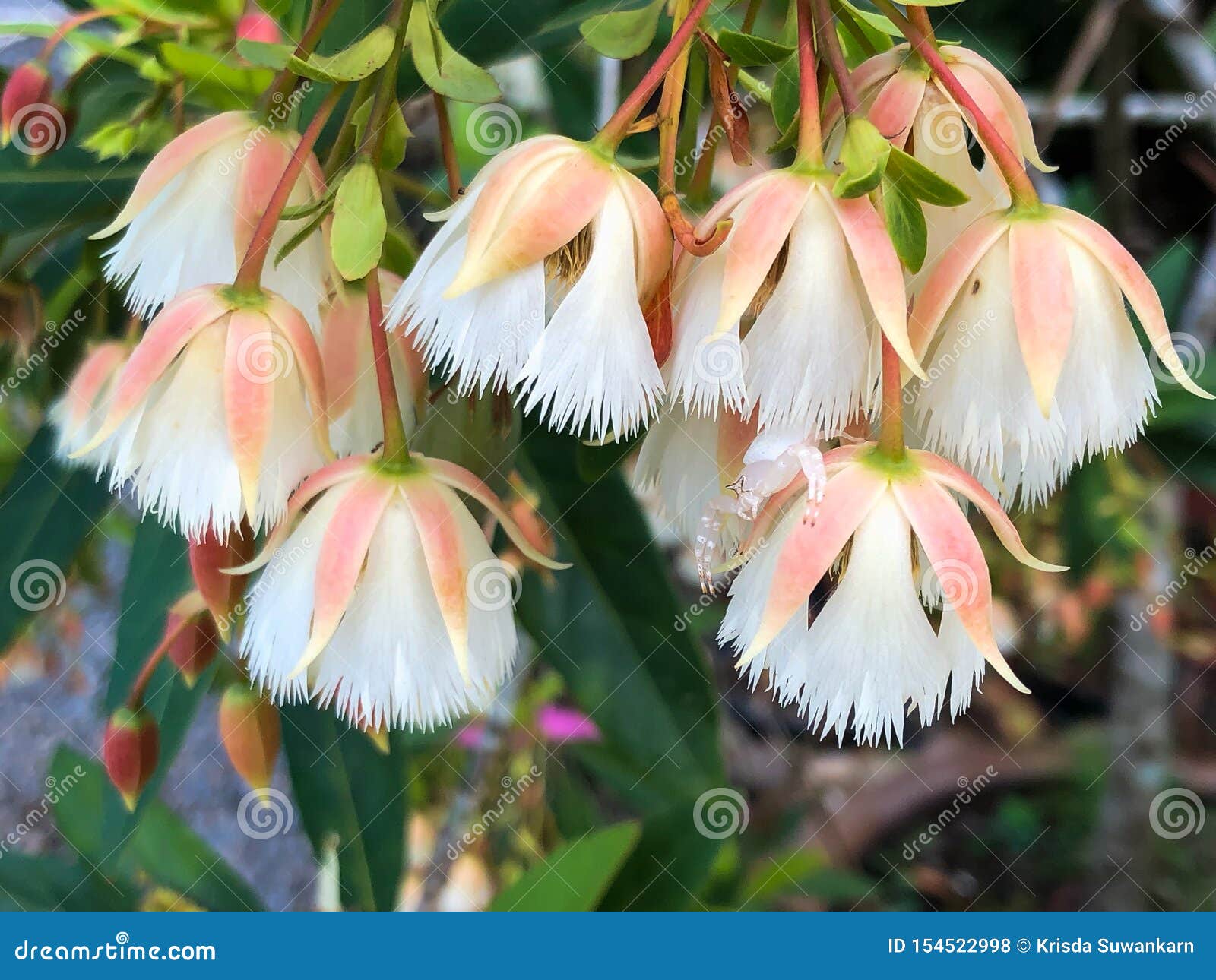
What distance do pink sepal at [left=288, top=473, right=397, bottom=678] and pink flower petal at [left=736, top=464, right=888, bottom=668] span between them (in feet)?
0.58

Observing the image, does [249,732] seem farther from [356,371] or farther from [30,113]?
[30,113]

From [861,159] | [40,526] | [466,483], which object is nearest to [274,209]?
[466,483]

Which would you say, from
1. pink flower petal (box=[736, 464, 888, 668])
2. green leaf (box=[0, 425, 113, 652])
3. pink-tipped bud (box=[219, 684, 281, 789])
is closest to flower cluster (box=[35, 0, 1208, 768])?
pink flower petal (box=[736, 464, 888, 668])

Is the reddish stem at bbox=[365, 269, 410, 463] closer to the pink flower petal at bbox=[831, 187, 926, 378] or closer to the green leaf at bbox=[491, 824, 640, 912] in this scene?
the pink flower petal at bbox=[831, 187, 926, 378]

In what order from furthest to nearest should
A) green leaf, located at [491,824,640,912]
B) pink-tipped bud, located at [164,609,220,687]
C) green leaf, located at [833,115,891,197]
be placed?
green leaf, located at [491,824,640,912], pink-tipped bud, located at [164,609,220,687], green leaf, located at [833,115,891,197]

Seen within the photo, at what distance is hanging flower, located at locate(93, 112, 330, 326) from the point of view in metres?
0.54

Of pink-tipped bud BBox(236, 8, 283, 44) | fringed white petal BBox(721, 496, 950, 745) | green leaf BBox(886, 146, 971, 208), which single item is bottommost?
fringed white petal BBox(721, 496, 950, 745)

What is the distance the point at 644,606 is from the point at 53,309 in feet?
1.83

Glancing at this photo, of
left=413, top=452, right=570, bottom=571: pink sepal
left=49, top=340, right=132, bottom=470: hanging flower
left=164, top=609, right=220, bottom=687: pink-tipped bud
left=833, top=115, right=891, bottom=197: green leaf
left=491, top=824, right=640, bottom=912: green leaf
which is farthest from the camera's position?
left=491, top=824, right=640, bottom=912: green leaf

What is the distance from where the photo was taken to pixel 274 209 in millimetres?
475

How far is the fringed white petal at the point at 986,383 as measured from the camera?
448mm

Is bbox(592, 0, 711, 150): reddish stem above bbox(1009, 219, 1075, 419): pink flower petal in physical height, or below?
above

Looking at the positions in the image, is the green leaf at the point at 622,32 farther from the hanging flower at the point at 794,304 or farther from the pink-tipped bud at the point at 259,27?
the pink-tipped bud at the point at 259,27

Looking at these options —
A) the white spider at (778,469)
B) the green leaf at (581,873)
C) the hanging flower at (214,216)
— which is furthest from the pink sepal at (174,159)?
the green leaf at (581,873)
